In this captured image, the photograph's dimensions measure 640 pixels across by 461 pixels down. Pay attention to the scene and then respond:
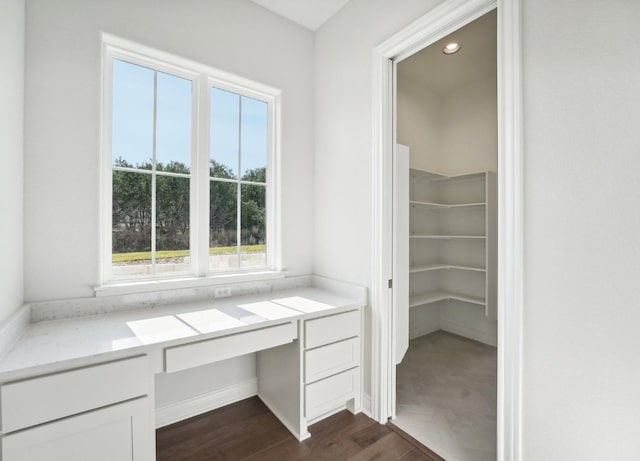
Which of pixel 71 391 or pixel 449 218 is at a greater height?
pixel 449 218

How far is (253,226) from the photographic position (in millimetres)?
2490

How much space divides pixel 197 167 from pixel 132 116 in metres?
0.50

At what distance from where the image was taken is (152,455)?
1.36m

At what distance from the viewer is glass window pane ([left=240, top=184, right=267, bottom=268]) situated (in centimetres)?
244

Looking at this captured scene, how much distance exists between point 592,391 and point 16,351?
2.33m

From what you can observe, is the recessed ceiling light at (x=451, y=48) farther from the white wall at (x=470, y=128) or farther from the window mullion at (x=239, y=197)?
the window mullion at (x=239, y=197)

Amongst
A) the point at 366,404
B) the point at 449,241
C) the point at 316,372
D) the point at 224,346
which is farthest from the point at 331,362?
the point at 449,241

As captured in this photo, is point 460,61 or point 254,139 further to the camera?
point 460,61

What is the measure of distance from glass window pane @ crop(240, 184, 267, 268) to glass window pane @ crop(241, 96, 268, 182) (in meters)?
0.12

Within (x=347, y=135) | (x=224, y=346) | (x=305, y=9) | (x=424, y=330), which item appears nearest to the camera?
(x=224, y=346)

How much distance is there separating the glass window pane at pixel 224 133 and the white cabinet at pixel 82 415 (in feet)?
4.78

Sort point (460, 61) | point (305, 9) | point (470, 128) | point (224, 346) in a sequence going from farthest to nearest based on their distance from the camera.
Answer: point (470, 128) < point (460, 61) < point (305, 9) < point (224, 346)

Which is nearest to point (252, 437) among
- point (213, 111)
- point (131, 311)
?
point (131, 311)

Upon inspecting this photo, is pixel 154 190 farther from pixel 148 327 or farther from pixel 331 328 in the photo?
pixel 331 328
